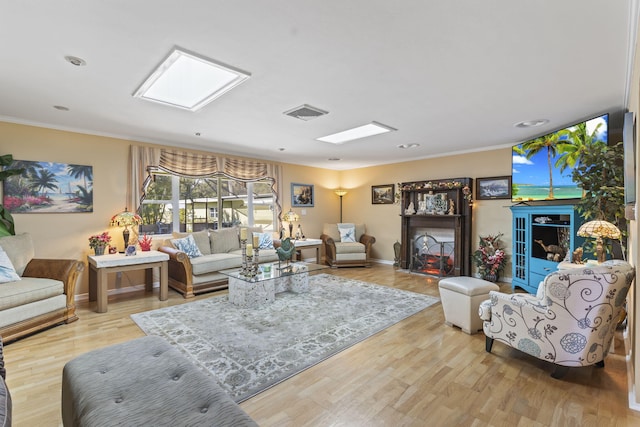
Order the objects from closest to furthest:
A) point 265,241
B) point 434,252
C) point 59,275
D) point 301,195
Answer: point 59,275 < point 265,241 < point 434,252 < point 301,195

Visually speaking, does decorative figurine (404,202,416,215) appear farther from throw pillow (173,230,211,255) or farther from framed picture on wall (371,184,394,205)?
throw pillow (173,230,211,255)

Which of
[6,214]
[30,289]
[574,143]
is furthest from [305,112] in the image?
[6,214]

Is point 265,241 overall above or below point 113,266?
above

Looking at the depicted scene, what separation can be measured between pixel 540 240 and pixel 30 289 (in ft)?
20.2

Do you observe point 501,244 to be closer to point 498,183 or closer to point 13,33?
point 498,183

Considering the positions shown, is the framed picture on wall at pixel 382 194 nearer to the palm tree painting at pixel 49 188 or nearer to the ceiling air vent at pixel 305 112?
the ceiling air vent at pixel 305 112

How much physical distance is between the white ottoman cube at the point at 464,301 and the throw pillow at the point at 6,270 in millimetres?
4461

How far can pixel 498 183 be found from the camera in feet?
17.1

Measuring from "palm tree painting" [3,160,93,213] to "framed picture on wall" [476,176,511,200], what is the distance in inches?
247

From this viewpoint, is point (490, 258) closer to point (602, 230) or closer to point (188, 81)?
point (602, 230)

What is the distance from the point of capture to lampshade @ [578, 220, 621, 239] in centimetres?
284

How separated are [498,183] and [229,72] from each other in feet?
15.7

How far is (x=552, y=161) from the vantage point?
4105 millimetres

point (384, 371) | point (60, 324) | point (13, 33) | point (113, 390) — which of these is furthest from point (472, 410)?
point (60, 324)
